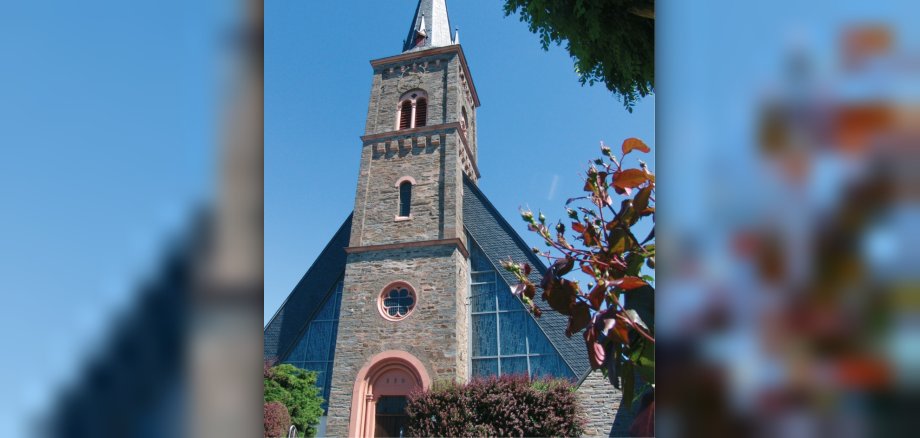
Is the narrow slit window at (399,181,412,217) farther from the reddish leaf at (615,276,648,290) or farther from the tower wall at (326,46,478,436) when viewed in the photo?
the reddish leaf at (615,276,648,290)

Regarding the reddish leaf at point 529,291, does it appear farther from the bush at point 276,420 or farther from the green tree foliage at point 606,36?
the bush at point 276,420

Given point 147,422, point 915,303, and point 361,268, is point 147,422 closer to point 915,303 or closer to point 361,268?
point 915,303

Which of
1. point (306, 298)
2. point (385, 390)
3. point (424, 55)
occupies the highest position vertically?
point (424, 55)

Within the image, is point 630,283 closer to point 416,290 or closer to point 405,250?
point 416,290

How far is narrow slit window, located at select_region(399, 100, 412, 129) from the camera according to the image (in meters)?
17.7

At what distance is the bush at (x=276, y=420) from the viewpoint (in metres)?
11.3

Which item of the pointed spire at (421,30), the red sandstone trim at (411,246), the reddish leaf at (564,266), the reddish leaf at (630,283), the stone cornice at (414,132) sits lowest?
the reddish leaf at (630,283)

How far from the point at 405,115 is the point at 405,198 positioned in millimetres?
3210

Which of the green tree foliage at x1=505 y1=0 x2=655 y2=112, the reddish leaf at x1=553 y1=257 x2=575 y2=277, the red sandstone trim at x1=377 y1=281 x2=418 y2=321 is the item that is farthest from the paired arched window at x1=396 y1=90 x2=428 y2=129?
the reddish leaf at x1=553 y1=257 x2=575 y2=277

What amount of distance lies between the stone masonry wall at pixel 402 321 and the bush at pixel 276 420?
5.11ft

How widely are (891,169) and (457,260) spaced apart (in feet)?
47.7

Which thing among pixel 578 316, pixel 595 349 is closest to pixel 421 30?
pixel 578 316

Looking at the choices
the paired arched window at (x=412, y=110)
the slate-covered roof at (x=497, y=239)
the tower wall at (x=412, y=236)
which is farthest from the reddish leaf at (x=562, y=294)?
A: the paired arched window at (x=412, y=110)

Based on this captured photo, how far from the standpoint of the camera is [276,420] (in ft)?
38.5
